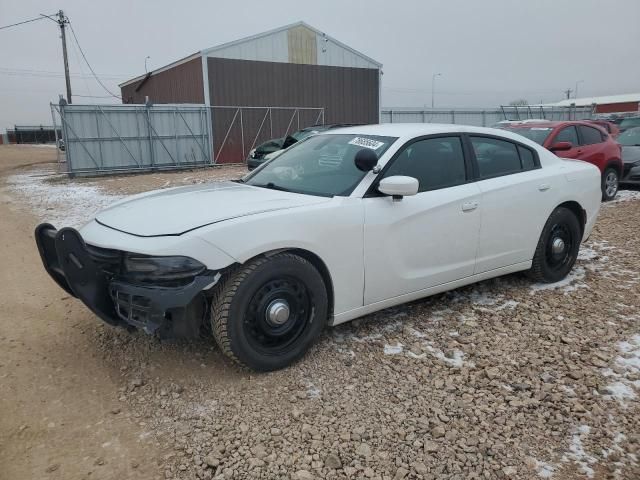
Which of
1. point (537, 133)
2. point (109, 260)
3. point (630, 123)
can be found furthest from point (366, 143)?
point (630, 123)

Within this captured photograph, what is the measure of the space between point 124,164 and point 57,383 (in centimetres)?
1646

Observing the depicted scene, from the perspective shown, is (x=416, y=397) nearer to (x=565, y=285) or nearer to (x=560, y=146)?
(x=565, y=285)

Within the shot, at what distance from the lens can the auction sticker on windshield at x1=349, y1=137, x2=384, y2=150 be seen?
13.0 feet

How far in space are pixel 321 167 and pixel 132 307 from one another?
5.86 feet

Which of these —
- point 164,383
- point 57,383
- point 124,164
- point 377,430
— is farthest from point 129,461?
point 124,164

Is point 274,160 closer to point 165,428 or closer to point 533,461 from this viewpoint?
point 165,428

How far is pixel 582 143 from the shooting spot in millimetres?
9602

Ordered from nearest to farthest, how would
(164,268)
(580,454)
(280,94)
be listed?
(580,454) → (164,268) → (280,94)

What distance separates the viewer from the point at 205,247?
9.65 feet

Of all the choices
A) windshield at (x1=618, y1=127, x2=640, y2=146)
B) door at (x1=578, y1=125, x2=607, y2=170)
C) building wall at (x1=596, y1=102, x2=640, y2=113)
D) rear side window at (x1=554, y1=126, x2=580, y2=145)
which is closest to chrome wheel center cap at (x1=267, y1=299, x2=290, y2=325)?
rear side window at (x1=554, y1=126, x2=580, y2=145)

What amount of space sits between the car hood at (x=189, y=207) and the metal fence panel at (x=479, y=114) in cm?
2169

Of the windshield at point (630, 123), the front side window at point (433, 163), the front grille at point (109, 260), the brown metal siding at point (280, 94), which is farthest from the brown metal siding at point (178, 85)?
the front grille at point (109, 260)

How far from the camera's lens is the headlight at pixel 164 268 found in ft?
9.58

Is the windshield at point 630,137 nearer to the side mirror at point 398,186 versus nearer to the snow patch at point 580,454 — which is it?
the side mirror at point 398,186
